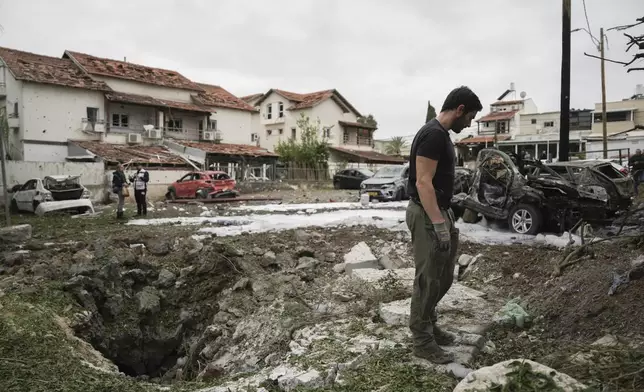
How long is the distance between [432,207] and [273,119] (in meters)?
46.0

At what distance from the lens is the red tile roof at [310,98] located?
4608cm

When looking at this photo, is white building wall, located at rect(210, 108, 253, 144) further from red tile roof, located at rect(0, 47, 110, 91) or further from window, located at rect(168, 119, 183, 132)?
red tile roof, located at rect(0, 47, 110, 91)

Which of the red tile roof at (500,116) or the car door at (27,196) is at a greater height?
the red tile roof at (500,116)

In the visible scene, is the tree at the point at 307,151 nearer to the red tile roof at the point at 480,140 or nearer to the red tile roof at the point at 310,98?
the red tile roof at the point at 310,98

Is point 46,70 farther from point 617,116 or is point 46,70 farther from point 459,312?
point 617,116

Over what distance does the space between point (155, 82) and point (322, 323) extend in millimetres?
33112

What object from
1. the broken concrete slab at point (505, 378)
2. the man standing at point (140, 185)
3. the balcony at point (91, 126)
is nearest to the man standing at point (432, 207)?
the broken concrete slab at point (505, 378)

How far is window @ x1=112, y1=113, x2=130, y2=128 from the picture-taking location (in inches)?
1250

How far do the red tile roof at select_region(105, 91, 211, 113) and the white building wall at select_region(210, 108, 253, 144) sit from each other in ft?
8.44

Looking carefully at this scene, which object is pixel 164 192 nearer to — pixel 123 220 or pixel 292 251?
pixel 123 220

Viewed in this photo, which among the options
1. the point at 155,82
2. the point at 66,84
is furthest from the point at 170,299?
the point at 155,82

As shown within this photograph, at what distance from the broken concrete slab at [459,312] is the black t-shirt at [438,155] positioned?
1344 mm

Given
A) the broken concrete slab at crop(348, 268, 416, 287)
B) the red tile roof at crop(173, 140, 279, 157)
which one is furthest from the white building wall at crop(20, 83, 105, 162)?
the broken concrete slab at crop(348, 268, 416, 287)

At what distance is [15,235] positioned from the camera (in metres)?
9.52
